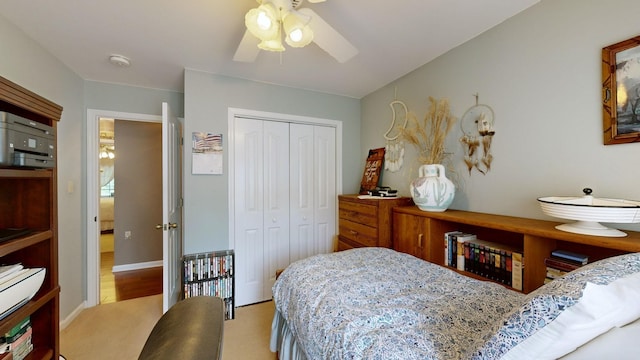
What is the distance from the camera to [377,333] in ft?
2.79

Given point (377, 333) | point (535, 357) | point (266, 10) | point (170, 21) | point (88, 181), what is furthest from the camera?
point (88, 181)

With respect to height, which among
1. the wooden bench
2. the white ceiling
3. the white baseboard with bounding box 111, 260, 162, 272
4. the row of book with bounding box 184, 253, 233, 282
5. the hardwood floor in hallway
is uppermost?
the white ceiling

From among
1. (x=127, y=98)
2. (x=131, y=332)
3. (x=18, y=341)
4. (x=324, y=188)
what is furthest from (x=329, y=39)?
(x=131, y=332)

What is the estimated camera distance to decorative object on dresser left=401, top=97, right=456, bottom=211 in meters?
1.80

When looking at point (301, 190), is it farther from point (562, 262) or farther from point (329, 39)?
point (562, 262)

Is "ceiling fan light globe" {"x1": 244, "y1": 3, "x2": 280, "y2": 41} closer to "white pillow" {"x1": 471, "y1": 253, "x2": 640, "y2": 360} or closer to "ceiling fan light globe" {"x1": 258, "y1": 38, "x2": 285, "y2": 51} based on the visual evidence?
"ceiling fan light globe" {"x1": 258, "y1": 38, "x2": 285, "y2": 51}

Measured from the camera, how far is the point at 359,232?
2.45 metres

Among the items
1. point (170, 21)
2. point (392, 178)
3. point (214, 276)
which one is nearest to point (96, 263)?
point (214, 276)

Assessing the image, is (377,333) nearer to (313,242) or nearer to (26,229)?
(26,229)

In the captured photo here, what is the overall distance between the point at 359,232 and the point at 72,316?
2.80 m

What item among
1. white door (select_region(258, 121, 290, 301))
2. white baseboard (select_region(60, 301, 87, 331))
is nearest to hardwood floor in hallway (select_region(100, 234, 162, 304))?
white baseboard (select_region(60, 301, 87, 331))

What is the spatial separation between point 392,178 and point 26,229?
274 centimetres

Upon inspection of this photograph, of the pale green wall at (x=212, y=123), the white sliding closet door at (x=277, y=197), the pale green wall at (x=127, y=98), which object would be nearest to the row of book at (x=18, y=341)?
the pale green wall at (x=212, y=123)

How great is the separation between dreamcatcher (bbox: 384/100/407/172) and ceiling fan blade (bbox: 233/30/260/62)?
1579mm
